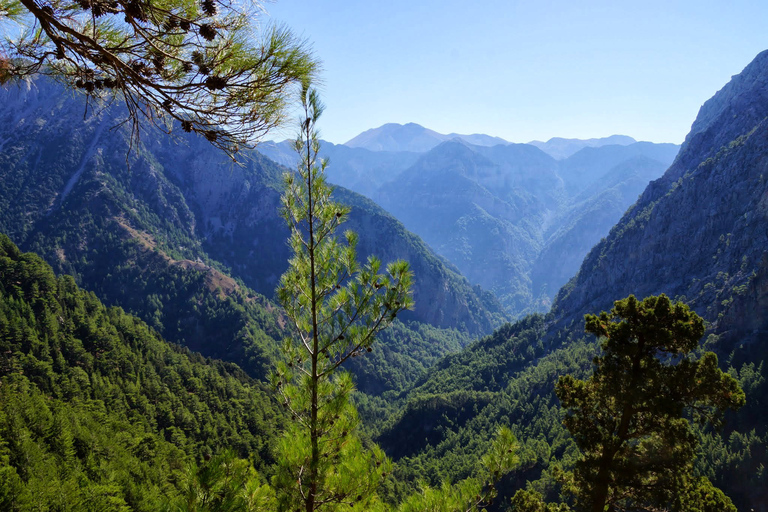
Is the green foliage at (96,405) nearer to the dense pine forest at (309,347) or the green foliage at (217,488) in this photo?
the dense pine forest at (309,347)

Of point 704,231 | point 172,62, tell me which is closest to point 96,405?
point 172,62

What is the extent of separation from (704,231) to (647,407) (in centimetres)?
13780

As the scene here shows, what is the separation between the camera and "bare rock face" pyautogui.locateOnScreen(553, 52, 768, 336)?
96.8m

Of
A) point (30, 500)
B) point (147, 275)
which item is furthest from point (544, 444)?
point (147, 275)

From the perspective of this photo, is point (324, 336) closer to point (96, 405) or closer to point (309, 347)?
point (309, 347)

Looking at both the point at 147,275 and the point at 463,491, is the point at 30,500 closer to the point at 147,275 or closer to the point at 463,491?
the point at 463,491

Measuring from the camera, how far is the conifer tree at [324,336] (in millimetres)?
6625

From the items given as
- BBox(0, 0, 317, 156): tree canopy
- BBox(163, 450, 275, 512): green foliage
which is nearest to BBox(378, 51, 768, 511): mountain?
BBox(163, 450, 275, 512): green foliage

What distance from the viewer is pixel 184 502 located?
18.4 ft

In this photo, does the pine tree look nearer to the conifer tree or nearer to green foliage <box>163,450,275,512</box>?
the conifer tree

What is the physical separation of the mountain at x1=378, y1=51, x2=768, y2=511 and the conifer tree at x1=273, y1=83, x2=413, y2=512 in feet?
180

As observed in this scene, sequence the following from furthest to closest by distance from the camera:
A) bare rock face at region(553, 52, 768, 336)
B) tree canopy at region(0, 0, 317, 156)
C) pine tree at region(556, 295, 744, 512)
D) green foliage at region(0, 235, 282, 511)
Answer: bare rock face at region(553, 52, 768, 336) → green foliage at region(0, 235, 282, 511) → pine tree at region(556, 295, 744, 512) → tree canopy at region(0, 0, 317, 156)

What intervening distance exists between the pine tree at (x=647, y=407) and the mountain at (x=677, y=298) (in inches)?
1885

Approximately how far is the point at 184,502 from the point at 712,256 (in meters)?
139
